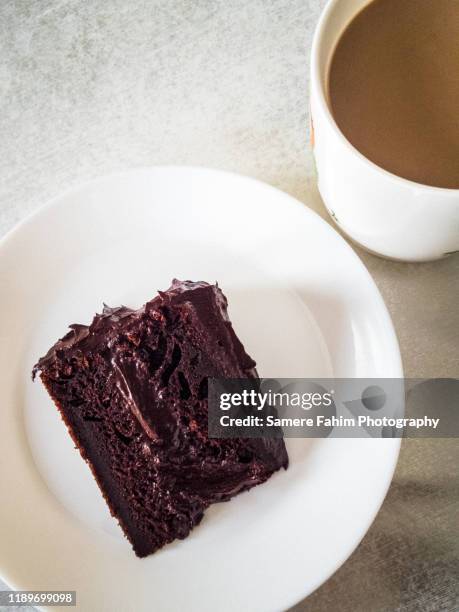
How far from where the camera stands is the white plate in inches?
51.2

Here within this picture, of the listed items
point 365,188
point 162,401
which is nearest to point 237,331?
point 162,401

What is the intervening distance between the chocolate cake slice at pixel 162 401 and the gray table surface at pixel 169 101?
1.44ft

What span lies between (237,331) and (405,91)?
2.02 ft

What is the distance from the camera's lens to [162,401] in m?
1.28

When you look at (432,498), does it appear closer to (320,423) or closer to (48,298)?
(320,423)

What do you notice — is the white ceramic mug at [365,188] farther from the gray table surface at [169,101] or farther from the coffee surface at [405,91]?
the gray table surface at [169,101]

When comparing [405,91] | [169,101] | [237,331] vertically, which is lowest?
[237,331]

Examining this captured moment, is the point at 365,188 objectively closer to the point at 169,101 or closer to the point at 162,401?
the point at 162,401

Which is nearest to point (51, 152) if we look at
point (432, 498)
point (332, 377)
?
point (332, 377)

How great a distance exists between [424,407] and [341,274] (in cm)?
38

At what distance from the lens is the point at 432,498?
145cm

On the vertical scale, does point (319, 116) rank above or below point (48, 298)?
above

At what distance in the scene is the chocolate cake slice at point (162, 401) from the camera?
1282 millimetres

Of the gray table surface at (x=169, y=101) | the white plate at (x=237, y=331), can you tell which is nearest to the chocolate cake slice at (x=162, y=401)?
the white plate at (x=237, y=331)
